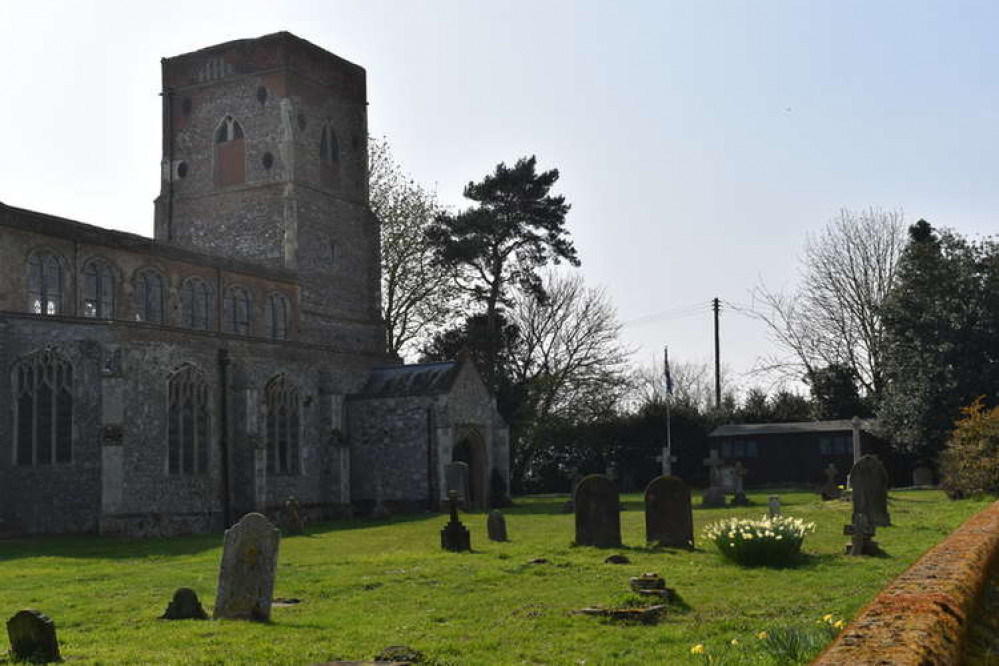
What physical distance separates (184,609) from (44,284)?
77.7 ft

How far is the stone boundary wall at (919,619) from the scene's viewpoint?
11.1 feet

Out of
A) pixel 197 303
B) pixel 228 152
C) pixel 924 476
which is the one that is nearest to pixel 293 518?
pixel 197 303

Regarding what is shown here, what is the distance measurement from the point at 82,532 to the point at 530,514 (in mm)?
11751

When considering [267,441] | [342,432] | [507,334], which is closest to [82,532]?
[267,441]

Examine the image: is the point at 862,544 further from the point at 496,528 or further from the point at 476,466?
the point at 476,466

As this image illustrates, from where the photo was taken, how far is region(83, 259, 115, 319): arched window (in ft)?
113

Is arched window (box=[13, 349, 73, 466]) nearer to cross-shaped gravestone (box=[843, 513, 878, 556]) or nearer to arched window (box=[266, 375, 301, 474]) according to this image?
arched window (box=[266, 375, 301, 474])

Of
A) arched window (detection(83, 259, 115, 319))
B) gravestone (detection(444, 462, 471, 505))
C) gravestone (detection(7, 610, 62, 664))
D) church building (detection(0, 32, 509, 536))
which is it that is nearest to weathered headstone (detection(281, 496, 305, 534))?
church building (detection(0, 32, 509, 536))

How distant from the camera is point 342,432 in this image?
3666 centimetres

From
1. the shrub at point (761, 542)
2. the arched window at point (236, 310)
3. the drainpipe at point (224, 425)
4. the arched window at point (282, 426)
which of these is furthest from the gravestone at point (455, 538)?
the arched window at point (236, 310)

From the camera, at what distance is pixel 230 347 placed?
32.9 m

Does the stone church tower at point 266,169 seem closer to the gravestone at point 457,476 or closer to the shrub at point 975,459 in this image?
the gravestone at point 457,476

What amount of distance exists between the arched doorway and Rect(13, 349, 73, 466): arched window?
46.2 ft

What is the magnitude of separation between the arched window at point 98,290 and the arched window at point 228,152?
32.0 ft
